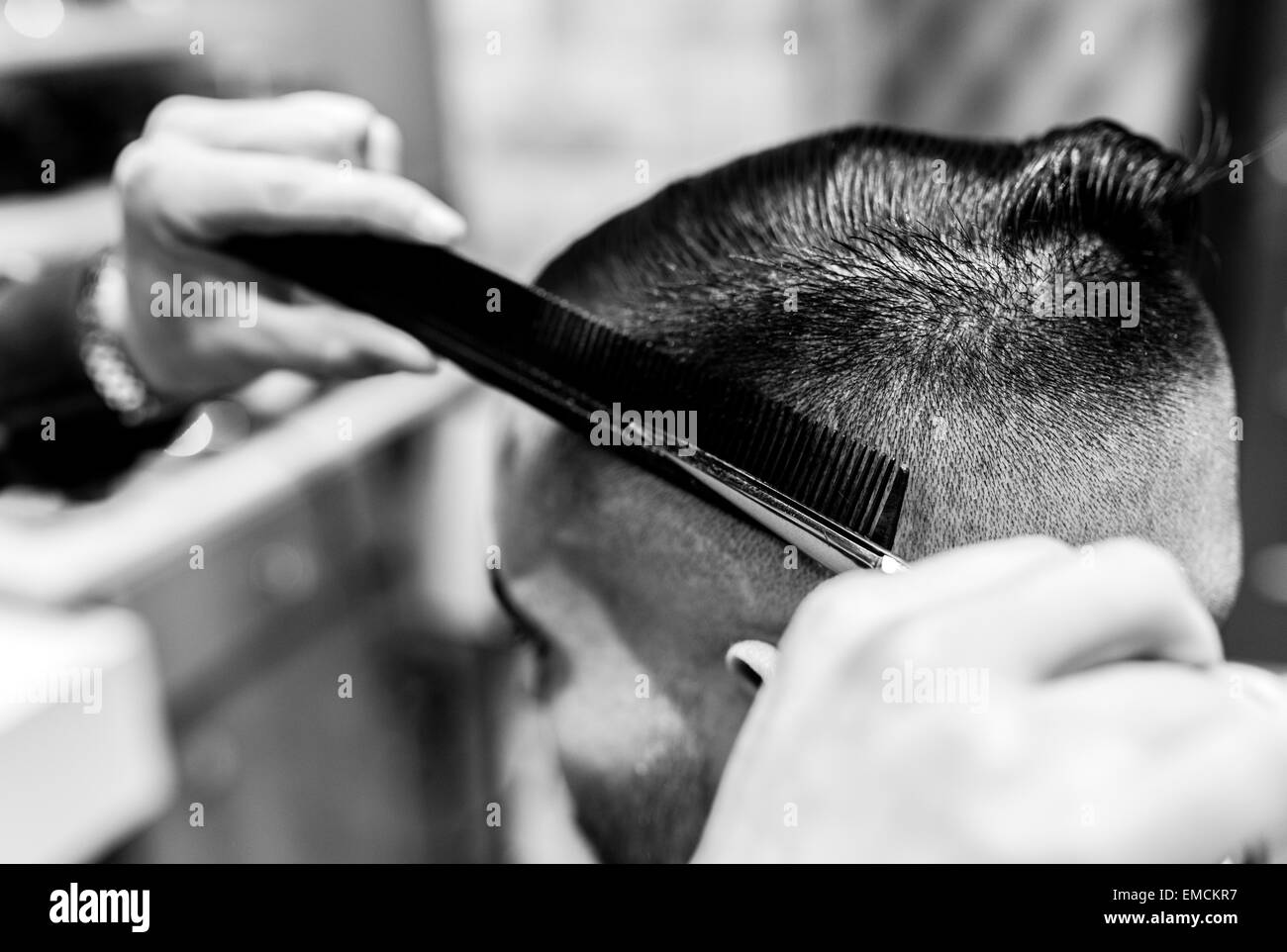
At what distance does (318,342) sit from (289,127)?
0.18 meters

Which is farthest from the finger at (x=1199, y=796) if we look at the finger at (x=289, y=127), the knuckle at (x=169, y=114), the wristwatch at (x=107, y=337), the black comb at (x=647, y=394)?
the wristwatch at (x=107, y=337)

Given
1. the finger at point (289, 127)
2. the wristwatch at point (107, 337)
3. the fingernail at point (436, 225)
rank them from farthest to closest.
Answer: the wristwatch at point (107, 337), the finger at point (289, 127), the fingernail at point (436, 225)

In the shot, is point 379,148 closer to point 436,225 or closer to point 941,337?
point 436,225

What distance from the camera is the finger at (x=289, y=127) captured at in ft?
2.64

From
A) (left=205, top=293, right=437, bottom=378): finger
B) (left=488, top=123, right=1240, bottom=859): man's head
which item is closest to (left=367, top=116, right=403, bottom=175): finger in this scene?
(left=205, top=293, right=437, bottom=378): finger

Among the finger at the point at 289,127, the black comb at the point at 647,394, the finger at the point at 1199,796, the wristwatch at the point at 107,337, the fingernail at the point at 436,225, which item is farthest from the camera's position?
the wristwatch at the point at 107,337

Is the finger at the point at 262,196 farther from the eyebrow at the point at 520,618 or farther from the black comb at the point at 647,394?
the eyebrow at the point at 520,618

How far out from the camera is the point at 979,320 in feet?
2.04

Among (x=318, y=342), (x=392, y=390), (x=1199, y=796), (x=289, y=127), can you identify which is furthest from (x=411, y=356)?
(x=392, y=390)
